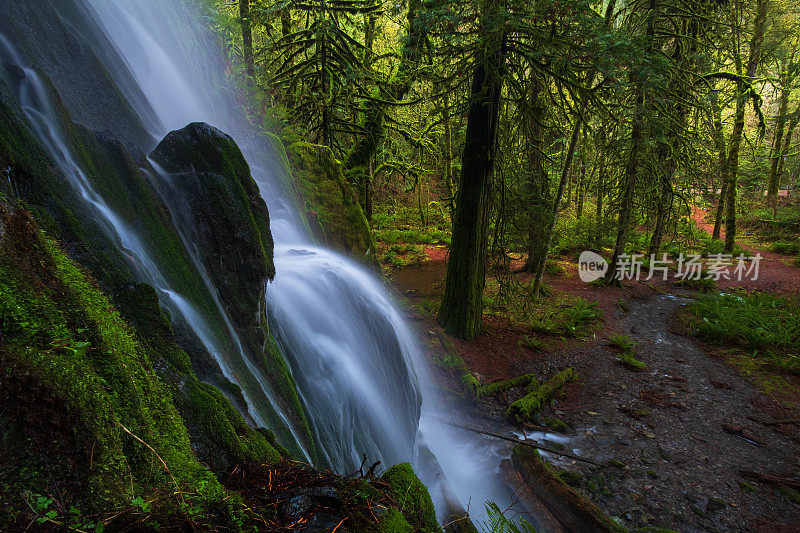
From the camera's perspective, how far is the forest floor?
4.30 metres

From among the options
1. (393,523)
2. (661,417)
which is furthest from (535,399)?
(393,523)

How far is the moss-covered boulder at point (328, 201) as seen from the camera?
8.14 m

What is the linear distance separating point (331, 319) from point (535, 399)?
380cm

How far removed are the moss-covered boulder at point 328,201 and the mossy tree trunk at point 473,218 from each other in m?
2.49

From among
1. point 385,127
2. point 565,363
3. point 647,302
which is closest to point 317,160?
point 385,127

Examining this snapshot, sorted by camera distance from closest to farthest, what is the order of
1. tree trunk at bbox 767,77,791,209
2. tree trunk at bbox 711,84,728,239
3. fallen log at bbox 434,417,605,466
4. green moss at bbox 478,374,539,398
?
1. fallen log at bbox 434,417,605,466
2. green moss at bbox 478,374,539,398
3. tree trunk at bbox 711,84,728,239
4. tree trunk at bbox 767,77,791,209

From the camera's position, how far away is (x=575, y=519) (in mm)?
3477

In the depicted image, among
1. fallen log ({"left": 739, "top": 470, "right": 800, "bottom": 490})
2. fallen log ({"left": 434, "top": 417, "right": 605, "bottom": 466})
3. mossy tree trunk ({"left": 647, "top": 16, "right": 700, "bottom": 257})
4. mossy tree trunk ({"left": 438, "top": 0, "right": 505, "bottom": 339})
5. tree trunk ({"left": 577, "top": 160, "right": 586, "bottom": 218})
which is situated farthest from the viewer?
tree trunk ({"left": 577, "top": 160, "right": 586, "bottom": 218})

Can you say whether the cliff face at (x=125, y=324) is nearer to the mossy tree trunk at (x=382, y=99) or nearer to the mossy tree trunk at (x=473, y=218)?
the mossy tree trunk at (x=473, y=218)

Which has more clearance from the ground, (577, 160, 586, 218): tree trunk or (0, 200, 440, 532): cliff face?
(577, 160, 586, 218): tree trunk

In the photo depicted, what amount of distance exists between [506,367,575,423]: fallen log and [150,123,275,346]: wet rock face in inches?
177

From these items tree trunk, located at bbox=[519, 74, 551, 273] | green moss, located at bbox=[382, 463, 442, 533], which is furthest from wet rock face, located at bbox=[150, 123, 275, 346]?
tree trunk, located at bbox=[519, 74, 551, 273]

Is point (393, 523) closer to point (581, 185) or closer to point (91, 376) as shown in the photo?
point (91, 376)

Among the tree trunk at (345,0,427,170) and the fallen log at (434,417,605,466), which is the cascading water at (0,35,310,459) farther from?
the tree trunk at (345,0,427,170)
